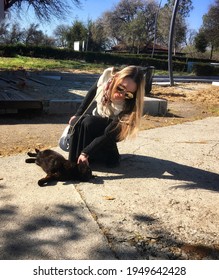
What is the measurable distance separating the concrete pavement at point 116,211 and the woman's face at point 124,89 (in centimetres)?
77

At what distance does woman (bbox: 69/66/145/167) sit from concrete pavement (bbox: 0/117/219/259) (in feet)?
1.04

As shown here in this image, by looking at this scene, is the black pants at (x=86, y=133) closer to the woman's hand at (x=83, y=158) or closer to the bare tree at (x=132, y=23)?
the woman's hand at (x=83, y=158)

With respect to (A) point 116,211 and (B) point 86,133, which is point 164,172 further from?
(A) point 116,211

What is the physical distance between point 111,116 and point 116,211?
1089 millimetres

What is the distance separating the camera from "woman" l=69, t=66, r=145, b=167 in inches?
138

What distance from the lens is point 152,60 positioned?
102 feet

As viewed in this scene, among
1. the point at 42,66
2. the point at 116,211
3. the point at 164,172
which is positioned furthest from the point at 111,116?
the point at 42,66

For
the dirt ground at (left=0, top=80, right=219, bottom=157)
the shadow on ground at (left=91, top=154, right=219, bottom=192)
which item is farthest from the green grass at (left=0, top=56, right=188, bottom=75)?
the shadow on ground at (left=91, top=154, right=219, bottom=192)

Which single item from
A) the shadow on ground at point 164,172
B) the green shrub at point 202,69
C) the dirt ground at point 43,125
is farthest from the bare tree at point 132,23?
the shadow on ground at point 164,172

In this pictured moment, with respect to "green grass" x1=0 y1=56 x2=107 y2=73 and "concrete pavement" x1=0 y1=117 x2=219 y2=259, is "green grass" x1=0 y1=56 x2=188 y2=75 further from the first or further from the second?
"concrete pavement" x1=0 y1=117 x2=219 y2=259

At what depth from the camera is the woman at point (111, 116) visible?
138 inches

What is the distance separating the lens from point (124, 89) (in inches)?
138

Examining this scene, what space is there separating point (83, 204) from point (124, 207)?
326mm
